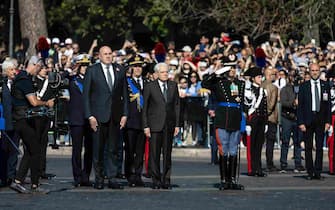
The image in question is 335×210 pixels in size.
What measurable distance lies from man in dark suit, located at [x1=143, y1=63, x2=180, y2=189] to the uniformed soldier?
2.14 ft

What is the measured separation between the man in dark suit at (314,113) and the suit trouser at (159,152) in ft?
10.2

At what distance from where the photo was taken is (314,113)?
21.9m

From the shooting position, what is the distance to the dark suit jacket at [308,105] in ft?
72.0

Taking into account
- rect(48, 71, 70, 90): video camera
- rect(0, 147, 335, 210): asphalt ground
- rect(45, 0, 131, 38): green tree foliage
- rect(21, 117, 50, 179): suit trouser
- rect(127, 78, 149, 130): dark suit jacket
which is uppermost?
rect(45, 0, 131, 38): green tree foliage

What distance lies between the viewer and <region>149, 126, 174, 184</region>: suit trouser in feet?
64.3

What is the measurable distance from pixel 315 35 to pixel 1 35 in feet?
42.6

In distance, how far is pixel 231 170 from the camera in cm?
1955

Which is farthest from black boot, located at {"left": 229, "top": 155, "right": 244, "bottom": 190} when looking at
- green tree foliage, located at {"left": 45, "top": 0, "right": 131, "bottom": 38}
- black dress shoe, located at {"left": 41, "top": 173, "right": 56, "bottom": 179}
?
green tree foliage, located at {"left": 45, "top": 0, "right": 131, "bottom": 38}

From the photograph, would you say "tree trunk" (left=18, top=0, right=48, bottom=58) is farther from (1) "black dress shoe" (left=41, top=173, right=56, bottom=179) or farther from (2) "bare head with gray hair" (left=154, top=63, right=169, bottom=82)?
(2) "bare head with gray hair" (left=154, top=63, right=169, bottom=82)

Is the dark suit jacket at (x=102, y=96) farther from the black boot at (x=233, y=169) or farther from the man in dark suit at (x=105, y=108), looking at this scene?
the black boot at (x=233, y=169)

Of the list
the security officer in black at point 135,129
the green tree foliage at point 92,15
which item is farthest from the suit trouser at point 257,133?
the green tree foliage at point 92,15

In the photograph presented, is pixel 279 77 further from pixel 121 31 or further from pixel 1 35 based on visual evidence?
pixel 1 35

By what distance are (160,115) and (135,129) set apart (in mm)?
889

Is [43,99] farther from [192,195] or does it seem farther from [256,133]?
[256,133]
